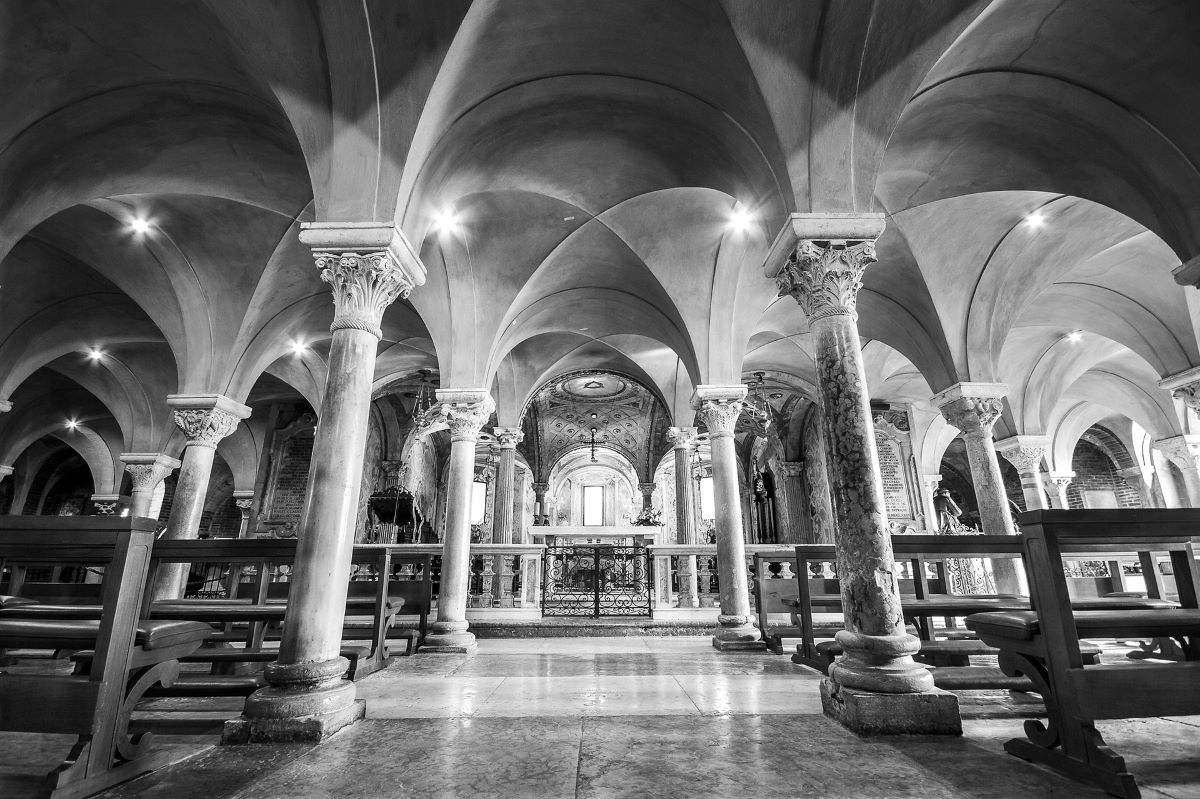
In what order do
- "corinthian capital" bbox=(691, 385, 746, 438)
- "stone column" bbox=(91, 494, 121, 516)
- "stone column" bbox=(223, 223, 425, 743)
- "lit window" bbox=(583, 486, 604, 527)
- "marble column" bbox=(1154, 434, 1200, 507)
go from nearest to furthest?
"stone column" bbox=(223, 223, 425, 743) < "corinthian capital" bbox=(691, 385, 746, 438) < "marble column" bbox=(1154, 434, 1200, 507) < "stone column" bbox=(91, 494, 121, 516) < "lit window" bbox=(583, 486, 604, 527)

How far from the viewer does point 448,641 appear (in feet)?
22.2

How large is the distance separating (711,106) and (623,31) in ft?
3.51

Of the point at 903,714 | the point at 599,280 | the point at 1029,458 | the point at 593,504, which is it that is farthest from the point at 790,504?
the point at 593,504

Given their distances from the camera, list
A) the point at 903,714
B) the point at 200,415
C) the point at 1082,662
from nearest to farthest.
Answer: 1. the point at 1082,662
2. the point at 903,714
3. the point at 200,415

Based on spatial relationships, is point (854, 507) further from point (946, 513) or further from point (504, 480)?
point (946, 513)

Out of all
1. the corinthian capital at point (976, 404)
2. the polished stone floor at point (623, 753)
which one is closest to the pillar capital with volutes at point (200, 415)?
the polished stone floor at point (623, 753)

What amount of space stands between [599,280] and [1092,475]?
1950 centimetres

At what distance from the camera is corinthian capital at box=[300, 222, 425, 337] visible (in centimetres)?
453

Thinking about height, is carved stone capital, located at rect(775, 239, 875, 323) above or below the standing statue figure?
above

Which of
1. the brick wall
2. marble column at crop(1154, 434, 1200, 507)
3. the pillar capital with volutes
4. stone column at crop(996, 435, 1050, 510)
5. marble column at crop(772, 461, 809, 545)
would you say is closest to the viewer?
the pillar capital with volutes

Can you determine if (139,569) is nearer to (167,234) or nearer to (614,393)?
(167,234)

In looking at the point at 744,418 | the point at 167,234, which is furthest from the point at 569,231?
the point at 744,418

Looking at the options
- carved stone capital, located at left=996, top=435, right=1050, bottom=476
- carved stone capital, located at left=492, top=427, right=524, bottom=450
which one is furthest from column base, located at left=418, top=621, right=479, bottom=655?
carved stone capital, located at left=996, top=435, right=1050, bottom=476

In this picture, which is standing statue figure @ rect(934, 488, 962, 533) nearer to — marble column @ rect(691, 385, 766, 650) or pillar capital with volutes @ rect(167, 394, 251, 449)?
marble column @ rect(691, 385, 766, 650)
